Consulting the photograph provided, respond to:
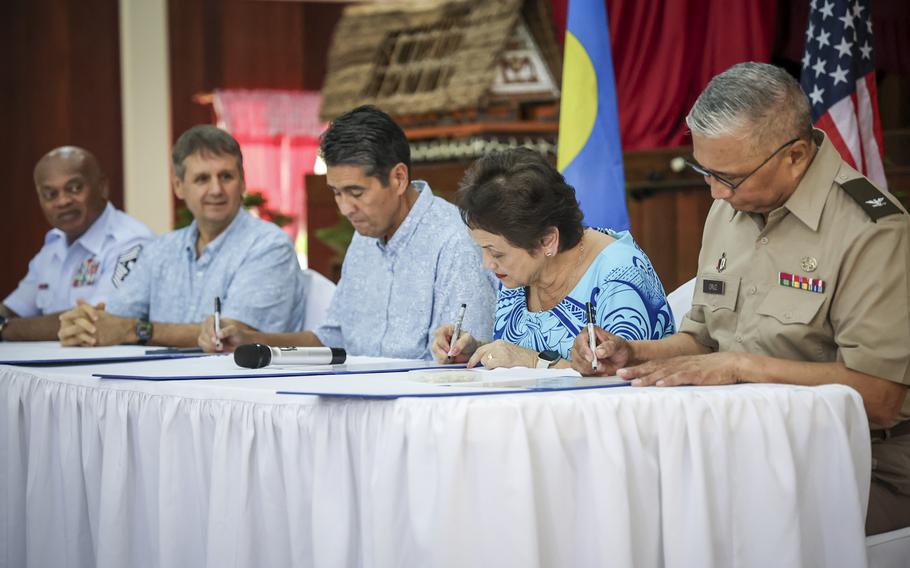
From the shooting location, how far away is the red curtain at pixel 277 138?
11188mm

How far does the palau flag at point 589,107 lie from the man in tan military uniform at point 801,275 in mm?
1588

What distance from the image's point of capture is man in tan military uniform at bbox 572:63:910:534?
209cm

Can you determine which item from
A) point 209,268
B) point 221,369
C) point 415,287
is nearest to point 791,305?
point 221,369

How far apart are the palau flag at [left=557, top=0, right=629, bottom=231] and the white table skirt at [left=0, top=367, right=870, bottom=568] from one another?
2.07 meters

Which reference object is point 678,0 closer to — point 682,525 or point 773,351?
point 773,351

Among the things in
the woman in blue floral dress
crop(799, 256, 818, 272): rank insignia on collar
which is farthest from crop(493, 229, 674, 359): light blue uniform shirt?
crop(799, 256, 818, 272): rank insignia on collar

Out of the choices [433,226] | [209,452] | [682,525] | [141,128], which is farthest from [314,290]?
[141,128]

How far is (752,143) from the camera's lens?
7.33 ft

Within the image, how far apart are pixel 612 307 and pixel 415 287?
0.88m

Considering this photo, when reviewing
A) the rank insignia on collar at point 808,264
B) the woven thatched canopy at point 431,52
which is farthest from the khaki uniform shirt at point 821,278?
the woven thatched canopy at point 431,52

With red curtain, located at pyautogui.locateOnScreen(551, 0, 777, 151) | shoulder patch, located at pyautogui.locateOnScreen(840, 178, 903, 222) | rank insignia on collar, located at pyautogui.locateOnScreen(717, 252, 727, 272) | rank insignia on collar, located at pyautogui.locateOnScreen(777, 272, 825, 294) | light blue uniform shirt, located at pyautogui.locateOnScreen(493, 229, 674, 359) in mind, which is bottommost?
light blue uniform shirt, located at pyautogui.locateOnScreen(493, 229, 674, 359)

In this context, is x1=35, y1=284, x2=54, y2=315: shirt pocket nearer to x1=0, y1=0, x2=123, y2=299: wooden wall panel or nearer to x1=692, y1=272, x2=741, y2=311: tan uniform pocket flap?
x1=692, y1=272, x2=741, y2=311: tan uniform pocket flap

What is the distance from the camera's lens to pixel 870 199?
86.6 inches

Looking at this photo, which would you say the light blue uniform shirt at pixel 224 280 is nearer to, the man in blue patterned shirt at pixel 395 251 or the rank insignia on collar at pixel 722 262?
→ the man in blue patterned shirt at pixel 395 251
